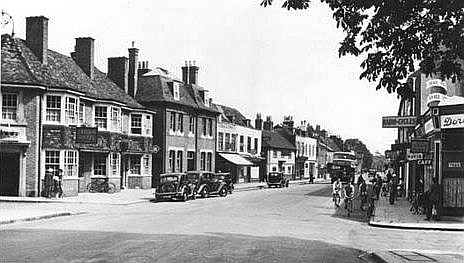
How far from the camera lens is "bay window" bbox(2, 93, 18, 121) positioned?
1260 inches

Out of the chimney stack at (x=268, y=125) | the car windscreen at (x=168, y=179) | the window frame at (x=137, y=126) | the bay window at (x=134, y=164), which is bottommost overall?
the car windscreen at (x=168, y=179)

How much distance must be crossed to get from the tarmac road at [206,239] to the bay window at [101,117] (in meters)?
15.5

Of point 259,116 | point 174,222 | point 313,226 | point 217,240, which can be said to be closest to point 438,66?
point 217,240

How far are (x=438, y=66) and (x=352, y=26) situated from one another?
1692 mm

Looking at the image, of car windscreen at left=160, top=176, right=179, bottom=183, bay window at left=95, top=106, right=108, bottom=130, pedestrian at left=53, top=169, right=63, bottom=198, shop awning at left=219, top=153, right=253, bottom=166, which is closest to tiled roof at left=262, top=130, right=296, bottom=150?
shop awning at left=219, top=153, right=253, bottom=166

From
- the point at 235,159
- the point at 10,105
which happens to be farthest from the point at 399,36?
the point at 235,159

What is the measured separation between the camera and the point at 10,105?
3209 cm

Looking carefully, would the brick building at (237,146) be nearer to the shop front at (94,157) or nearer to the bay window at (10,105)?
the shop front at (94,157)

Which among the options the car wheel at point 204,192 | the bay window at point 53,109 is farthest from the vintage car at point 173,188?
the bay window at point 53,109

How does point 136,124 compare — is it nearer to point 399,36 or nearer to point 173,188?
point 173,188

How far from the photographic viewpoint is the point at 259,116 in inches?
3066

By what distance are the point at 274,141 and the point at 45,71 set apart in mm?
48307

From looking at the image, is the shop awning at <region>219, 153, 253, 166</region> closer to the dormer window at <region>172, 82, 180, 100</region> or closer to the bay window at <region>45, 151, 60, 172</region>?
the dormer window at <region>172, 82, 180, 100</region>

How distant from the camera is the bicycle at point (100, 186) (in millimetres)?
37719
